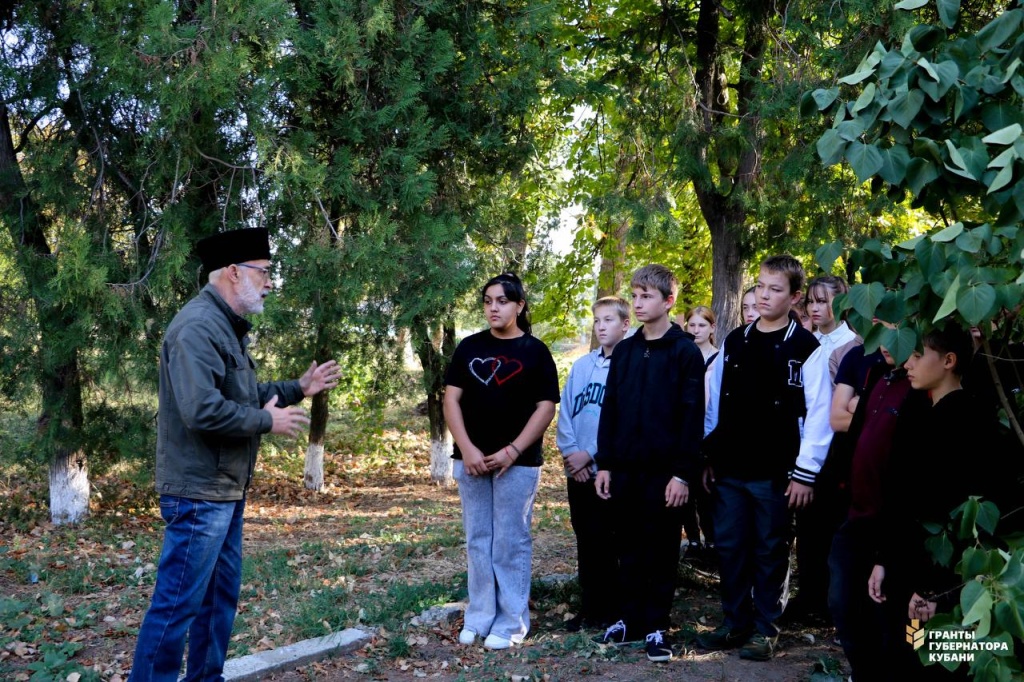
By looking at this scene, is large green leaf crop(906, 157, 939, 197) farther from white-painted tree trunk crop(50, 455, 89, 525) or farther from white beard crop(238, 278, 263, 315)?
white-painted tree trunk crop(50, 455, 89, 525)

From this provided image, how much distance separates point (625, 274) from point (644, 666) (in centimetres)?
1014

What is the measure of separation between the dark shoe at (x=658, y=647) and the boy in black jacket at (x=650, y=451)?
0.03 ft

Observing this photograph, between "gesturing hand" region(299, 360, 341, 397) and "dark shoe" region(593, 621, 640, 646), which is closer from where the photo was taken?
"gesturing hand" region(299, 360, 341, 397)

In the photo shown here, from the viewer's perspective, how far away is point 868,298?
283 cm

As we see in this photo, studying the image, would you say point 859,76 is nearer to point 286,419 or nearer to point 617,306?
point 286,419

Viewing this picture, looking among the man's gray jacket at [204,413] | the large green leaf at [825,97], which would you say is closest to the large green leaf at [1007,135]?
the large green leaf at [825,97]

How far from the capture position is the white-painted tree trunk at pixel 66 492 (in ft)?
32.6

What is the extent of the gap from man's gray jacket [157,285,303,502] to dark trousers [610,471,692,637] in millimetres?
2254

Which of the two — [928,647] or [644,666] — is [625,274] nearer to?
[644,666]

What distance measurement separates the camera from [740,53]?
11352 mm

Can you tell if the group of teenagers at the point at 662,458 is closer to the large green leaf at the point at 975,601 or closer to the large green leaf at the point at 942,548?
the large green leaf at the point at 942,548

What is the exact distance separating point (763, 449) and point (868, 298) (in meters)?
2.46

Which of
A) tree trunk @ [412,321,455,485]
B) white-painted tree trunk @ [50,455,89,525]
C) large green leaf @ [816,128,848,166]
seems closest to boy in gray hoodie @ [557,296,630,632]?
large green leaf @ [816,128,848,166]

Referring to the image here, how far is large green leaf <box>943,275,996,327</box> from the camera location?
98.0 inches
